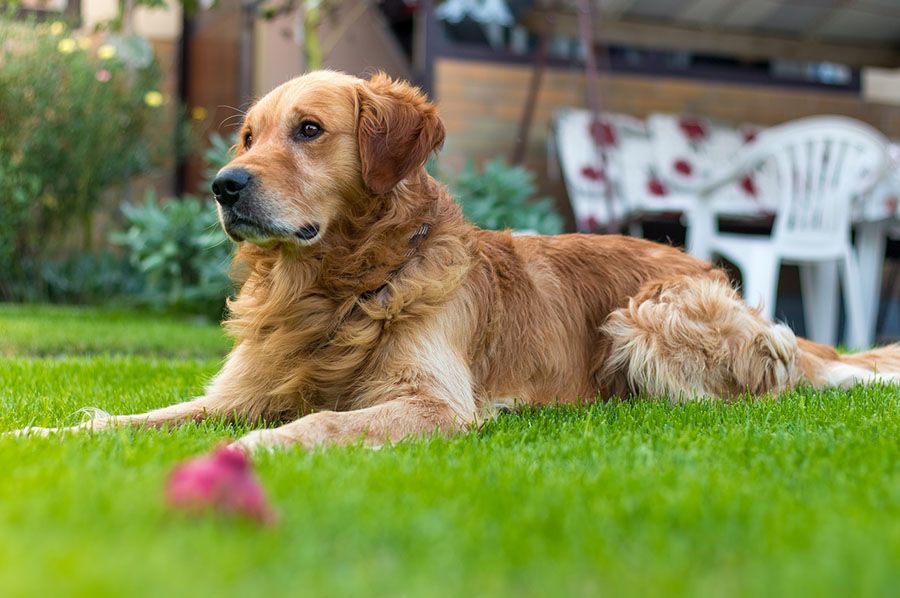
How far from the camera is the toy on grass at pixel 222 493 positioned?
5.29ft

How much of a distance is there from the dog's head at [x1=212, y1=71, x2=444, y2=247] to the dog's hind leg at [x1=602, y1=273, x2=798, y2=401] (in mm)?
1011

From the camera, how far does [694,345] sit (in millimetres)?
3686

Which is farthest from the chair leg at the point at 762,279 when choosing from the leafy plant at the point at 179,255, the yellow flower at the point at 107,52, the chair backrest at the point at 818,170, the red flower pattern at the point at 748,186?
the yellow flower at the point at 107,52

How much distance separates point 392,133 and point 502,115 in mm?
5386

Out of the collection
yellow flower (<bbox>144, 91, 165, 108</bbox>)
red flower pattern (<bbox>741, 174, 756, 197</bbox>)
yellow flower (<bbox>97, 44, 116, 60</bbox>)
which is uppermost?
yellow flower (<bbox>97, 44, 116, 60</bbox>)

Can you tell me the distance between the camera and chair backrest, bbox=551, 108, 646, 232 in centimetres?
783

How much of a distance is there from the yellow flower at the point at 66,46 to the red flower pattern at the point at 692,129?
5282 mm

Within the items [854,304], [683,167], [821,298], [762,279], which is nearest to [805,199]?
[762,279]

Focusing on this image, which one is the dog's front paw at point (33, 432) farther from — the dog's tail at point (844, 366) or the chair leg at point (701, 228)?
the chair leg at point (701, 228)

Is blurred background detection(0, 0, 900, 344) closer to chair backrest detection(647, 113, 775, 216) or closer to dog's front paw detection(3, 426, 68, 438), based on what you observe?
chair backrest detection(647, 113, 775, 216)

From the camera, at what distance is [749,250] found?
21.2 feet

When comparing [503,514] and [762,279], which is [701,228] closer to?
[762,279]

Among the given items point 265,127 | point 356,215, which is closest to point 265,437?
point 356,215

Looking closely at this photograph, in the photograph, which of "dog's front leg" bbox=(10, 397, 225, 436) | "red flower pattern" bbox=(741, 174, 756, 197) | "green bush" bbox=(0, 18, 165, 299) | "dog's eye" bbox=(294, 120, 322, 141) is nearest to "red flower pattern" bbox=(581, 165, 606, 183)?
"red flower pattern" bbox=(741, 174, 756, 197)
